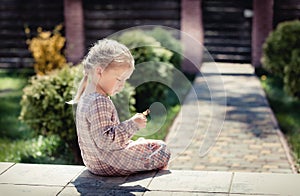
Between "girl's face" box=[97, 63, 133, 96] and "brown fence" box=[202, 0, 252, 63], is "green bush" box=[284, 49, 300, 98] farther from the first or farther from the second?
"girl's face" box=[97, 63, 133, 96]

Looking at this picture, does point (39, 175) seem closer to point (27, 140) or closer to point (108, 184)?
point (108, 184)

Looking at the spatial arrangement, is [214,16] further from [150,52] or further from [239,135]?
[239,135]

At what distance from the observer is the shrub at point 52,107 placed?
6.79 meters

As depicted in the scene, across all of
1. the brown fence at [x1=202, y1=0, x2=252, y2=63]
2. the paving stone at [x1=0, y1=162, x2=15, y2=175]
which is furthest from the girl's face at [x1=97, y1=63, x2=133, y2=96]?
the brown fence at [x1=202, y1=0, x2=252, y2=63]

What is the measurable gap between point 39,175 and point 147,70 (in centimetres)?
A: 491

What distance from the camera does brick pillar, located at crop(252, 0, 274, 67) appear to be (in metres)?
13.5

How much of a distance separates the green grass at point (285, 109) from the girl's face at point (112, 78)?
2879 mm

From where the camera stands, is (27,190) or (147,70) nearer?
(27,190)

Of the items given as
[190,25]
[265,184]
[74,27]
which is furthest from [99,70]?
[74,27]

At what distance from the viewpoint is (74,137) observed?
6.88 m

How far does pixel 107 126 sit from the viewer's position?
14.6 ft

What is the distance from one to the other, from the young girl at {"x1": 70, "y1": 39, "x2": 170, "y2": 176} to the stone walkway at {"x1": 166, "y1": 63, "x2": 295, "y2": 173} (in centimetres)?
176

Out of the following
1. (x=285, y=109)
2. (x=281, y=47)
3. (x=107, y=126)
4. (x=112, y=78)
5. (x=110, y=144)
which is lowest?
(x=285, y=109)

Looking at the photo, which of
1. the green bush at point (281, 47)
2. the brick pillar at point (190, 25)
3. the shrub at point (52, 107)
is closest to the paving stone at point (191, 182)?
the shrub at point (52, 107)
